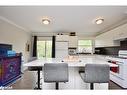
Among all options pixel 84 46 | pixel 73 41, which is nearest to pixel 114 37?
pixel 73 41

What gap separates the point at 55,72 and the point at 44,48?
6548 millimetres

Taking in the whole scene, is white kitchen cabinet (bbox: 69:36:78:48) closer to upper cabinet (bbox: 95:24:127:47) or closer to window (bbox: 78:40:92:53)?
window (bbox: 78:40:92:53)

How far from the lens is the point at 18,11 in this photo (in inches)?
188

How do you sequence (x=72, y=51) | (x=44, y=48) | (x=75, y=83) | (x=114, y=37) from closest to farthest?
(x=75, y=83)
(x=114, y=37)
(x=72, y=51)
(x=44, y=48)

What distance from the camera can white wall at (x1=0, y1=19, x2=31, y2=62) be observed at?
5.18 metres

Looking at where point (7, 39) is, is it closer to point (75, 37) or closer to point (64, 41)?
point (64, 41)

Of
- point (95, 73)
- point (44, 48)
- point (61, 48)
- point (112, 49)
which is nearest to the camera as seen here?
point (95, 73)

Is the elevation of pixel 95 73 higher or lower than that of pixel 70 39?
lower

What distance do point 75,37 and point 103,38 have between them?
1532 mm

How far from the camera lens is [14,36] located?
6.29m

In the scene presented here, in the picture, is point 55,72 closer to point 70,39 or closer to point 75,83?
point 75,83

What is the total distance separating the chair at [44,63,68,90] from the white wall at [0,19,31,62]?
3.06 m

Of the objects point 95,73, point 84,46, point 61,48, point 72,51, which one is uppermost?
point 84,46
